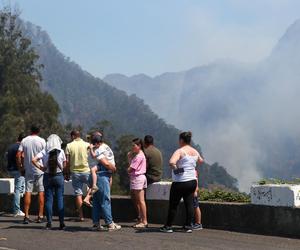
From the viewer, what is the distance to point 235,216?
10133mm

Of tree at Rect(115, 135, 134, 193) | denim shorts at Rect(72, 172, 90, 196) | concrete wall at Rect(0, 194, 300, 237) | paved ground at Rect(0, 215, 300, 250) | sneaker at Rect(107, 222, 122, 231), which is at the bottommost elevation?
paved ground at Rect(0, 215, 300, 250)

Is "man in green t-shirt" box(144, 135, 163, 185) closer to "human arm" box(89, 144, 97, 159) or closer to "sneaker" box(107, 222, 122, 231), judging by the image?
"human arm" box(89, 144, 97, 159)

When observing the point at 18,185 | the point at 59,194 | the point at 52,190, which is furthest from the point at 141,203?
the point at 18,185

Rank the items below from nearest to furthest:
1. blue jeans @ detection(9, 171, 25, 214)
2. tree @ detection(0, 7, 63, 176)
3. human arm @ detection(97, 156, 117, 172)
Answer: human arm @ detection(97, 156, 117, 172), blue jeans @ detection(9, 171, 25, 214), tree @ detection(0, 7, 63, 176)

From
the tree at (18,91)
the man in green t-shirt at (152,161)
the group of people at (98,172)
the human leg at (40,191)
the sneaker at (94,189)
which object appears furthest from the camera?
the tree at (18,91)

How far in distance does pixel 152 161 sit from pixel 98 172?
1.17m

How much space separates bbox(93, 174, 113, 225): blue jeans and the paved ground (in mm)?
291

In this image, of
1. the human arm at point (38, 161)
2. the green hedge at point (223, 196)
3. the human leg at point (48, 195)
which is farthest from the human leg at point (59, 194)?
the green hedge at point (223, 196)

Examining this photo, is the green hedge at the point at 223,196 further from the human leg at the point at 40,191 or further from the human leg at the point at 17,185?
the human leg at the point at 17,185

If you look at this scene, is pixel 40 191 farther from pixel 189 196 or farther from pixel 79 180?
pixel 189 196

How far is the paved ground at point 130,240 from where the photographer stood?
8.43 m

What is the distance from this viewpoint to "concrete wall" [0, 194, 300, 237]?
9367mm

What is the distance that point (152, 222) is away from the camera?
11375 millimetres

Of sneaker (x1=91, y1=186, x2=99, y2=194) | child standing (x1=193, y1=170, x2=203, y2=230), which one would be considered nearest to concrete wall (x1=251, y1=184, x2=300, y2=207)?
child standing (x1=193, y1=170, x2=203, y2=230)
